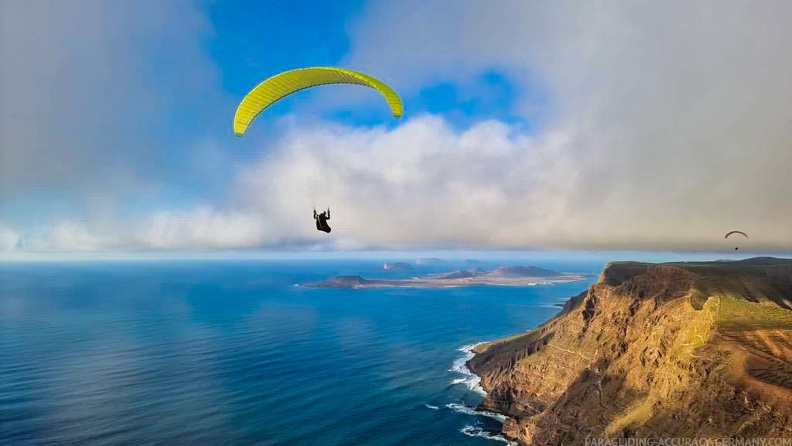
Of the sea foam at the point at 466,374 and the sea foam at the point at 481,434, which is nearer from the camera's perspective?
the sea foam at the point at 481,434

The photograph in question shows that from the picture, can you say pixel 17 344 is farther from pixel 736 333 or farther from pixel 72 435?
pixel 736 333

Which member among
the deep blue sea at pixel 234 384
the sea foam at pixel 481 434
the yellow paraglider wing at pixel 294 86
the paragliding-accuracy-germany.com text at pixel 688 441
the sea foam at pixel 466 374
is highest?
the yellow paraglider wing at pixel 294 86

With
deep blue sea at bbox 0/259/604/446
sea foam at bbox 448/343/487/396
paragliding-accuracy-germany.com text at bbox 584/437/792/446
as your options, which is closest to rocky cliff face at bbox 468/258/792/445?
paragliding-accuracy-germany.com text at bbox 584/437/792/446

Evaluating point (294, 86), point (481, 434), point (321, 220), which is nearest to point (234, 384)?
point (481, 434)

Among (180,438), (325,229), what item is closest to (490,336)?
(180,438)

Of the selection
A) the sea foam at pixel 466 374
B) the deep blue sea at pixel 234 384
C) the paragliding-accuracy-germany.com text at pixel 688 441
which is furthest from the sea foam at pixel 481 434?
the sea foam at pixel 466 374

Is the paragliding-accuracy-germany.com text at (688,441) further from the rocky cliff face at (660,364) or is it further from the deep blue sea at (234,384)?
the deep blue sea at (234,384)
